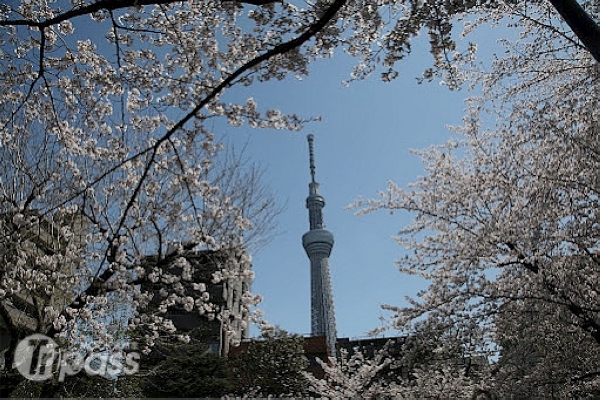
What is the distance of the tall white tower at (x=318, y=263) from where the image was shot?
4638 centimetres

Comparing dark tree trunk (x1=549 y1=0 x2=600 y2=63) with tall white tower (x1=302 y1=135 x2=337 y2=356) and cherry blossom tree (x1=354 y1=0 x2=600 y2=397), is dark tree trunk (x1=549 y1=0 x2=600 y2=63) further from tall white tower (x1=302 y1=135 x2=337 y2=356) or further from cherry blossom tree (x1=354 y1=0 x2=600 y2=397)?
tall white tower (x1=302 y1=135 x2=337 y2=356)

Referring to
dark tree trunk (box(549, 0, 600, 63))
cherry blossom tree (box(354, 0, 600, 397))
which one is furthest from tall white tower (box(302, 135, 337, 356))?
dark tree trunk (box(549, 0, 600, 63))

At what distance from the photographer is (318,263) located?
182 feet

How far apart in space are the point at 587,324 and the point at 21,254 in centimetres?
679

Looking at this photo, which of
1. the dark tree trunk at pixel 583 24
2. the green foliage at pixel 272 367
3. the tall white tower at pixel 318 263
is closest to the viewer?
the dark tree trunk at pixel 583 24

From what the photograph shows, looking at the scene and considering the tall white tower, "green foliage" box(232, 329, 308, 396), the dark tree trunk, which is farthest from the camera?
the tall white tower

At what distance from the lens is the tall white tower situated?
152 feet

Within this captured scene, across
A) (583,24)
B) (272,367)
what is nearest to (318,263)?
(272,367)

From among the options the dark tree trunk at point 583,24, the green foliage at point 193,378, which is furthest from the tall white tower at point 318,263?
the dark tree trunk at point 583,24

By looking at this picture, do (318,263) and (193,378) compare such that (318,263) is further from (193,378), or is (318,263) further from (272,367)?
(193,378)

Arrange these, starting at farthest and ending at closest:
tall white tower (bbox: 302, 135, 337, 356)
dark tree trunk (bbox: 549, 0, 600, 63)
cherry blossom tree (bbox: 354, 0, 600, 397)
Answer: tall white tower (bbox: 302, 135, 337, 356) < cherry blossom tree (bbox: 354, 0, 600, 397) < dark tree trunk (bbox: 549, 0, 600, 63)

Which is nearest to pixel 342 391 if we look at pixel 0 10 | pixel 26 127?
pixel 26 127

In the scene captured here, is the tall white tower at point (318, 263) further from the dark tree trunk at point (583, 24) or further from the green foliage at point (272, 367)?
the dark tree trunk at point (583, 24)

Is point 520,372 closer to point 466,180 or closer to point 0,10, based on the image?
point 466,180
